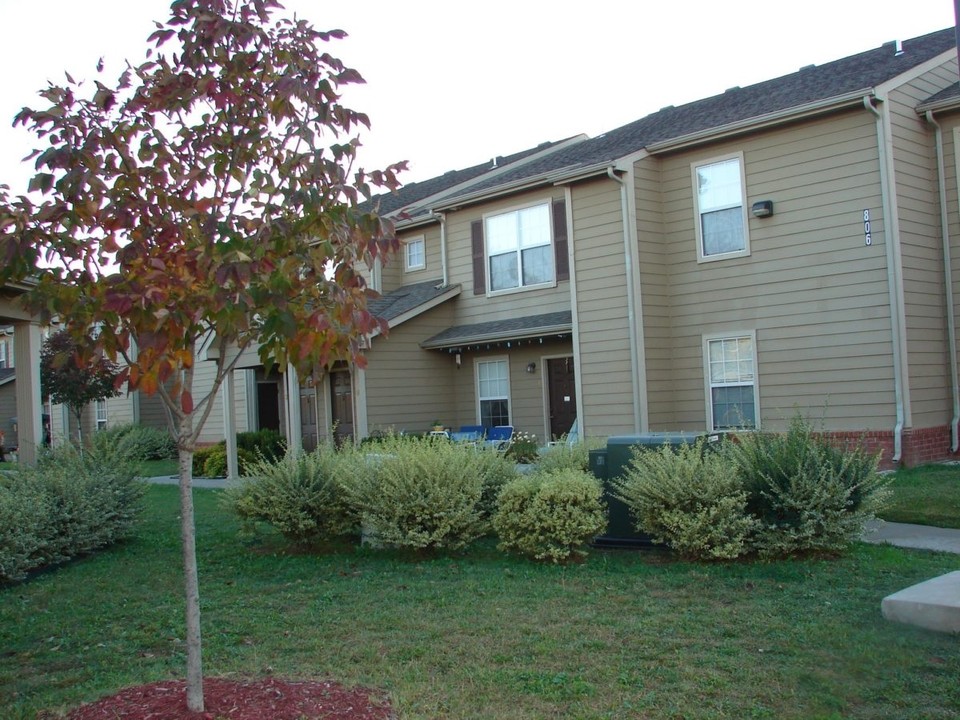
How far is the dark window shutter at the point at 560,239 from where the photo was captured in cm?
1688

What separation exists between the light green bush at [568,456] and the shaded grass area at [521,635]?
1.28 meters

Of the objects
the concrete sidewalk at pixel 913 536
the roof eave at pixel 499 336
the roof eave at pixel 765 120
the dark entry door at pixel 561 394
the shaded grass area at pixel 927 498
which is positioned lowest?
the concrete sidewalk at pixel 913 536

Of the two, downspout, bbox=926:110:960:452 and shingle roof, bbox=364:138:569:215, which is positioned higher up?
shingle roof, bbox=364:138:569:215

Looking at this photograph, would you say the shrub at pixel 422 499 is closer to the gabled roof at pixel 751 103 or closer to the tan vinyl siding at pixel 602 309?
the tan vinyl siding at pixel 602 309

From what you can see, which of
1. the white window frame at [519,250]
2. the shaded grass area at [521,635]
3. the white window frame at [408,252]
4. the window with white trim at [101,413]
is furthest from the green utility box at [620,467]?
the window with white trim at [101,413]

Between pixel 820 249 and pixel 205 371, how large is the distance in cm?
1786

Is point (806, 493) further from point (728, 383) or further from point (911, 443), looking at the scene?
point (728, 383)

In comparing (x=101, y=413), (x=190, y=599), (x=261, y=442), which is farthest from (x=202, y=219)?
(x=101, y=413)

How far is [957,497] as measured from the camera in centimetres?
1002

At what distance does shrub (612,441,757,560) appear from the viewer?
7.75 meters

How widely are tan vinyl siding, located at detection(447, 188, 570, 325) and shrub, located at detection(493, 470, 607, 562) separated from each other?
883 cm

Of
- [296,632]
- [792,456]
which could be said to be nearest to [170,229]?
[296,632]

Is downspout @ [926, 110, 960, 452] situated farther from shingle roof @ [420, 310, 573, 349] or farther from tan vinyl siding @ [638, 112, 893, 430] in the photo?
shingle roof @ [420, 310, 573, 349]

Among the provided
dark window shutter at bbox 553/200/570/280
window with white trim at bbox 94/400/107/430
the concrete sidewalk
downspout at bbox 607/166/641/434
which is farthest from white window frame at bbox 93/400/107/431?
the concrete sidewalk
